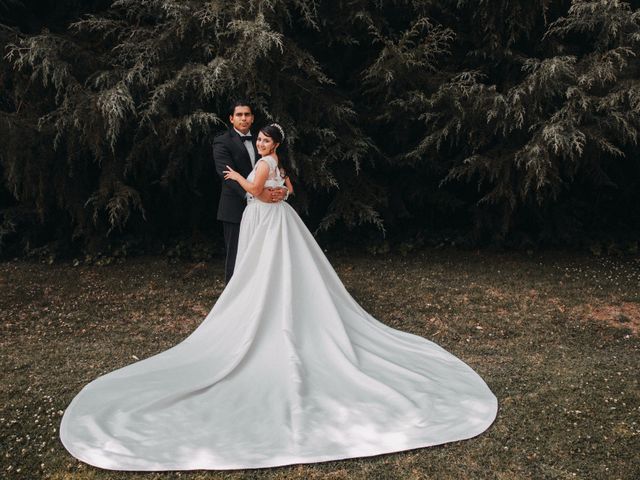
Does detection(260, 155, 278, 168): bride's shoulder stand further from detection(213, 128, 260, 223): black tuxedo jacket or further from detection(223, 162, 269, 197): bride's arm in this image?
detection(213, 128, 260, 223): black tuxedo jacket

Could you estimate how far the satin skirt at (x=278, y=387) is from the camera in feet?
11.2

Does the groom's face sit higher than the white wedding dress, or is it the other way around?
the groom's face

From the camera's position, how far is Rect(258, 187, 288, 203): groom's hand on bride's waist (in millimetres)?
4977

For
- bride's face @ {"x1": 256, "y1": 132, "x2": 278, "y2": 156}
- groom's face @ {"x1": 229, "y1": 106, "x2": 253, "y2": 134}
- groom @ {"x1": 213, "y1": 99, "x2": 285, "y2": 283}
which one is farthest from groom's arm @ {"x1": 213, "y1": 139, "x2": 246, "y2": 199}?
bride's face @ {"x1": 256, "y1": 132, "x2": 278, "y2": 156}

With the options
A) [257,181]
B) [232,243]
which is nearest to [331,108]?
[232,243]

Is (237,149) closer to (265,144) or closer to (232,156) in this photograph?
(232,156)

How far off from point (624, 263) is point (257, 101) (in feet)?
16.9

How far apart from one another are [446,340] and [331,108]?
3213 mm

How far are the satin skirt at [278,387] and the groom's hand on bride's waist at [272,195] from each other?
58 millimetres

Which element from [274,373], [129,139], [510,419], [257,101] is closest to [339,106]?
[257,101]

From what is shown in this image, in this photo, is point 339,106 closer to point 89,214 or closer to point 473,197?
point 473,197

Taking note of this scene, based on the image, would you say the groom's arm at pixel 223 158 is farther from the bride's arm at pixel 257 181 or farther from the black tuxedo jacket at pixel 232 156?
the bride's arm at pixel 257 181

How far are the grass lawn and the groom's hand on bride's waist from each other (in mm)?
1633

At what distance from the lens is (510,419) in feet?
12.5
